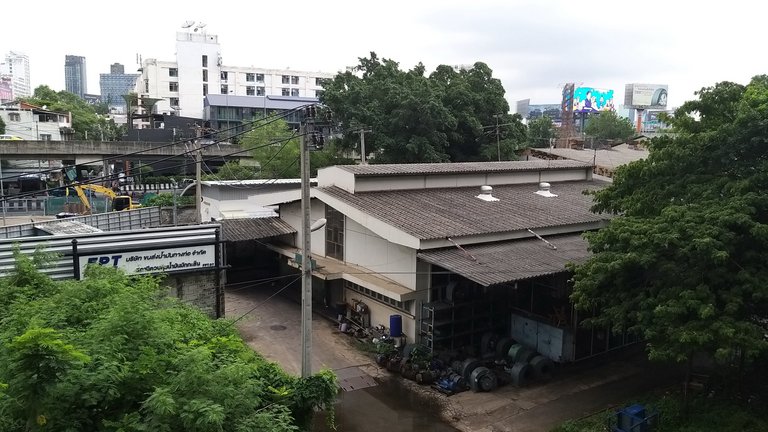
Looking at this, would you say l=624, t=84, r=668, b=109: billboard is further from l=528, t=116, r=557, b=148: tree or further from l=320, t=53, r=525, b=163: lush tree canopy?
l=320, t=53, r=525, b=163: lush tree canopy

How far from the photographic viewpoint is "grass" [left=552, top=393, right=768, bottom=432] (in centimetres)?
1277

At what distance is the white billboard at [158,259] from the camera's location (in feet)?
53.6

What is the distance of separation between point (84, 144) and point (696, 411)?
2133 inches

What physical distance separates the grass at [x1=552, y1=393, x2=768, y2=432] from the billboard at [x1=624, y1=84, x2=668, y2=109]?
114 meters

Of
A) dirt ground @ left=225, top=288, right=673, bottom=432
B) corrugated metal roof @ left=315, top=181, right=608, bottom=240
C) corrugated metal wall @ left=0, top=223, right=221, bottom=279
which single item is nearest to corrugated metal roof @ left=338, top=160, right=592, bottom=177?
corrugated metal roof @ left=315, top=181, right=608, bottom=240

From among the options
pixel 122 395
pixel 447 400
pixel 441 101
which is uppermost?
pixel 441 101

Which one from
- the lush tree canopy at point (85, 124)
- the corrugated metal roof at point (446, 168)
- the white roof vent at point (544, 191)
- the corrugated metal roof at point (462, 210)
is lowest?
the corrugated metal roof at point (462, 210)

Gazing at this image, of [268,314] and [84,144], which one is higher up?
[84,144]

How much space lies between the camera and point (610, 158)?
154ft

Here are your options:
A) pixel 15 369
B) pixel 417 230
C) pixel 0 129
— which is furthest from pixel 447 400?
pixel 0 129

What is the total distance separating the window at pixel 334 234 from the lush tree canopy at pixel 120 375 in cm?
1193

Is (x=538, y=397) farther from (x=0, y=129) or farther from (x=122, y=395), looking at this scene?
(x=0, y=129)

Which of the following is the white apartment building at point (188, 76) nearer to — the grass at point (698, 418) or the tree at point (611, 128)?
the tree at point (611, 128)

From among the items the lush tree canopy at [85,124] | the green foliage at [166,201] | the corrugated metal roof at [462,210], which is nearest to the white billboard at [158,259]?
the corrugated metal roof at [462,210]
